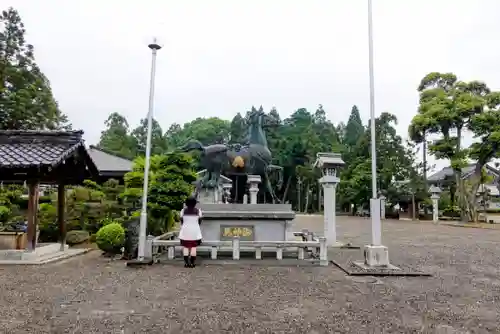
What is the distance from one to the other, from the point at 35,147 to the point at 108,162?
14.7 meters

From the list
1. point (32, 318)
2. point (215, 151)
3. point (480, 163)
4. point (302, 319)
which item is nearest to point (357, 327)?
point (302, 319)

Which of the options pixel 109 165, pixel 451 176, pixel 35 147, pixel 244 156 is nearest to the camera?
pixel 35 147

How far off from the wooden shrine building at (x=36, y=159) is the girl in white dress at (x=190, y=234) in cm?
362

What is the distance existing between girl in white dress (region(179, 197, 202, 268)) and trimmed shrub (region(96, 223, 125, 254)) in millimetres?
2560

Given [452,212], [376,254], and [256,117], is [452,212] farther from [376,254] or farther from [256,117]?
[376,254]

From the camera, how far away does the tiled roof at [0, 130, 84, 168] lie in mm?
9602

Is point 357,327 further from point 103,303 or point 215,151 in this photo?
point 215,151

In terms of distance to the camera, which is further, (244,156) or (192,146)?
(192,146)

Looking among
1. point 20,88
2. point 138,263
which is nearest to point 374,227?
point 138,263

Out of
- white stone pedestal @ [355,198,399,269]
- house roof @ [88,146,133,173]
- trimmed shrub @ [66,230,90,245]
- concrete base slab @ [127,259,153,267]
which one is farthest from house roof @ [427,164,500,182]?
concrete base slab @ [127,259,153,267]

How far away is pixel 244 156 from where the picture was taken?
1198 cm

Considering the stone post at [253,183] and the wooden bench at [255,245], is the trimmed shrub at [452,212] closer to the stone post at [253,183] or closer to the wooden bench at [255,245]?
the stone post at [253,183]

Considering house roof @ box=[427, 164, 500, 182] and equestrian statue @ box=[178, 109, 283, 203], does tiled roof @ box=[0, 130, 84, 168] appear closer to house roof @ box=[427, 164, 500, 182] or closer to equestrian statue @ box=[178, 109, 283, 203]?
equestrian statue @ box=[178, 109, 283, 203]

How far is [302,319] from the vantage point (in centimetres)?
500
